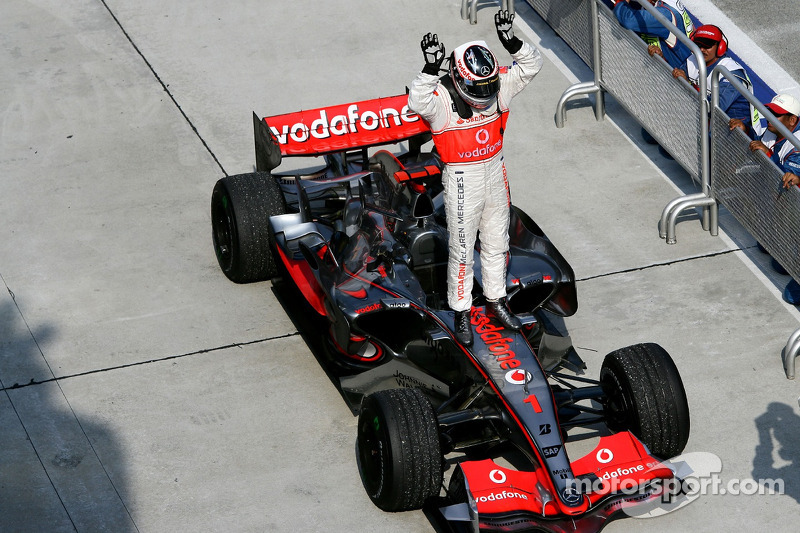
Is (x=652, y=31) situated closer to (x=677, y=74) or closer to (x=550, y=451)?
(x=677, y=74)

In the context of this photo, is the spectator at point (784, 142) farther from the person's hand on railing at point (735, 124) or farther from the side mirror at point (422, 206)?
the side mirror at point (422, 206)

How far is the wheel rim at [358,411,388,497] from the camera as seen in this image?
25.1 ft

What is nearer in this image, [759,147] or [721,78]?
[759,147]

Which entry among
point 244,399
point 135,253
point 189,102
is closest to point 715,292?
point 244,399

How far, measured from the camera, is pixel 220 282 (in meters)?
10.1

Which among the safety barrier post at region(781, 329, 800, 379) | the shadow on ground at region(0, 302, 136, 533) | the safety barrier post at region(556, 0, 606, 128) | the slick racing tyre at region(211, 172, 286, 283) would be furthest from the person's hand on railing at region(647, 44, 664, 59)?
the shadow on ground at region(0, 302, 136, 533)

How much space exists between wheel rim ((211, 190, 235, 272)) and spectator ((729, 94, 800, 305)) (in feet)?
12.3

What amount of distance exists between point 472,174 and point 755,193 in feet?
9.24

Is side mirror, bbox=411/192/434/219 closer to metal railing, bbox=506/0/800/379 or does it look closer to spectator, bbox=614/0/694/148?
metal railing, bbox=506/0/800/379

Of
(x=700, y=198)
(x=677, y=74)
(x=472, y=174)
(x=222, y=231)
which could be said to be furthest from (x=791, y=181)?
(x=222, y=231)

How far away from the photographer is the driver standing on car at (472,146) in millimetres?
7828

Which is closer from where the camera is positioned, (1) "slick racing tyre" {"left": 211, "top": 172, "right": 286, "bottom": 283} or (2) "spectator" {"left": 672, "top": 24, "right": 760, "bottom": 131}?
(1) "slick racing tyre" {"left": 211, "top": 172, "right": 286, "bottom": 283}

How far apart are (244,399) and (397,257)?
136 cm

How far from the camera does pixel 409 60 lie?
42.6 ft
